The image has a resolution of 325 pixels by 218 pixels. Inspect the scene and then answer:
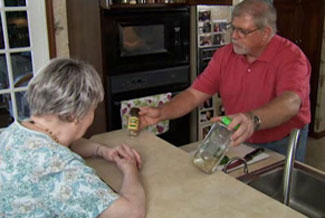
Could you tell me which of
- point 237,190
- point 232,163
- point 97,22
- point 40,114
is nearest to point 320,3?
point 97,22

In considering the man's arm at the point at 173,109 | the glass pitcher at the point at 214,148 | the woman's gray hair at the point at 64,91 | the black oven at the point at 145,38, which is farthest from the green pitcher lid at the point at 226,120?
the black oven at the point at 145,38

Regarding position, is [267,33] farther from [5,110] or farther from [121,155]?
[5,110]

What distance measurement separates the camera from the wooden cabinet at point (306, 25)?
12.4 ft

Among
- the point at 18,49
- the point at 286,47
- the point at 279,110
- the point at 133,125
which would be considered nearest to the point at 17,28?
the point at 18,49

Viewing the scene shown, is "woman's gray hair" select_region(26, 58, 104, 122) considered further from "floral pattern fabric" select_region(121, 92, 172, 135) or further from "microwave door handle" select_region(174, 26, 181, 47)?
"microwave door handle" select_region(174, 26, 181, 47)

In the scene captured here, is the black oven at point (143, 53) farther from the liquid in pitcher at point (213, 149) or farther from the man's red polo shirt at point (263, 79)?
the liquid in pitcher at point (213, 149)

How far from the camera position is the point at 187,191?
110 centimetres

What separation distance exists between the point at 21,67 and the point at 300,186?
2143mm

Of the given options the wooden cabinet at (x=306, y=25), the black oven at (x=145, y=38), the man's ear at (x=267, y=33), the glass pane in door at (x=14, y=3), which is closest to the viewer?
the man's ear at (x=267, y=33)

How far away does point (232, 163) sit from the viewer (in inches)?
60.5

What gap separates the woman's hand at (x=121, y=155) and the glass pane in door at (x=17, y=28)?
172 cm

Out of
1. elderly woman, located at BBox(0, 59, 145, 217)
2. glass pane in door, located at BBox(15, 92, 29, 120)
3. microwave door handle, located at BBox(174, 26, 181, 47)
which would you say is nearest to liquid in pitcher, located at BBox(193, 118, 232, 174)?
elderly woman, located at BBox(0, 59, 145, 217)

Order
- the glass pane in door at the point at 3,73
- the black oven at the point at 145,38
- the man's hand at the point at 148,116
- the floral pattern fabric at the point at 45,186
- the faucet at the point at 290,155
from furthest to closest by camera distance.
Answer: the black oven at the point at 145,38, the glass pane in door at the point at 3,73, the man's hand at the point at 148,116, the faucet at the point at 290,155, the floral pattern fabric at the point at 45,186

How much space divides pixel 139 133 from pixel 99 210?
71 cm
